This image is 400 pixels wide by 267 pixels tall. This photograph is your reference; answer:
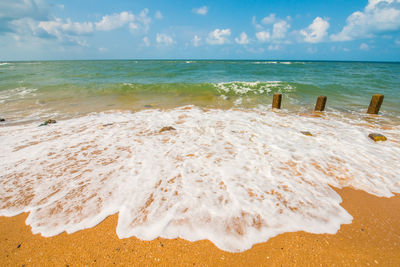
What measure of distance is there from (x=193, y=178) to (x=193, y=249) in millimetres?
1208

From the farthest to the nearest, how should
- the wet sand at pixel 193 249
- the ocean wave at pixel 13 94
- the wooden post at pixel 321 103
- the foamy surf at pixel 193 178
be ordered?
1. the ocean wave at pixel 13 94
2. the wooden post at pixel 321 103
3. the foamy surf at pixel 193 178
4. the wet sand at pixel 193 249

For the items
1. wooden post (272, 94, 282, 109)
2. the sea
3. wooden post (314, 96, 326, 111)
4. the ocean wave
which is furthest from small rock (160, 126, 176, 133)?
the ocean wave

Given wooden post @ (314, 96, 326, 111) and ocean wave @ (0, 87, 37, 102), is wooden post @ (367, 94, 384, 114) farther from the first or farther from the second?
ocean wave @ (0, 87, 37, 102)

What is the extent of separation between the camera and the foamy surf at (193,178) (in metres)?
2.12

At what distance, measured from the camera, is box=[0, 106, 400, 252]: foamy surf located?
6.97 ft

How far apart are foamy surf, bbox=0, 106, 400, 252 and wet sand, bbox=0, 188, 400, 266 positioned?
10 cm

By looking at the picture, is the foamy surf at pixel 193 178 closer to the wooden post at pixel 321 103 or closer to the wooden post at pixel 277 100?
the wooden post at pixel 321 103

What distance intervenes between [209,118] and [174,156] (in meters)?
3.11

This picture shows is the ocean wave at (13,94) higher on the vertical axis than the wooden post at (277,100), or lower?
lower

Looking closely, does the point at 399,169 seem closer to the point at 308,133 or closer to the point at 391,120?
the point at 308,133

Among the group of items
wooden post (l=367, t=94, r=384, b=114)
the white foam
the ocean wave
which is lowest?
the ocean wave

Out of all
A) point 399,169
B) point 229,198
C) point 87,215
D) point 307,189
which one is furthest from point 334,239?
point 87,215

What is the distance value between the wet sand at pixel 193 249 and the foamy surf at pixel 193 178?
0.10m

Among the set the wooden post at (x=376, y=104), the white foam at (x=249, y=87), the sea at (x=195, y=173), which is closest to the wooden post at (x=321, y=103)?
the sea at (x=195, y=173)
